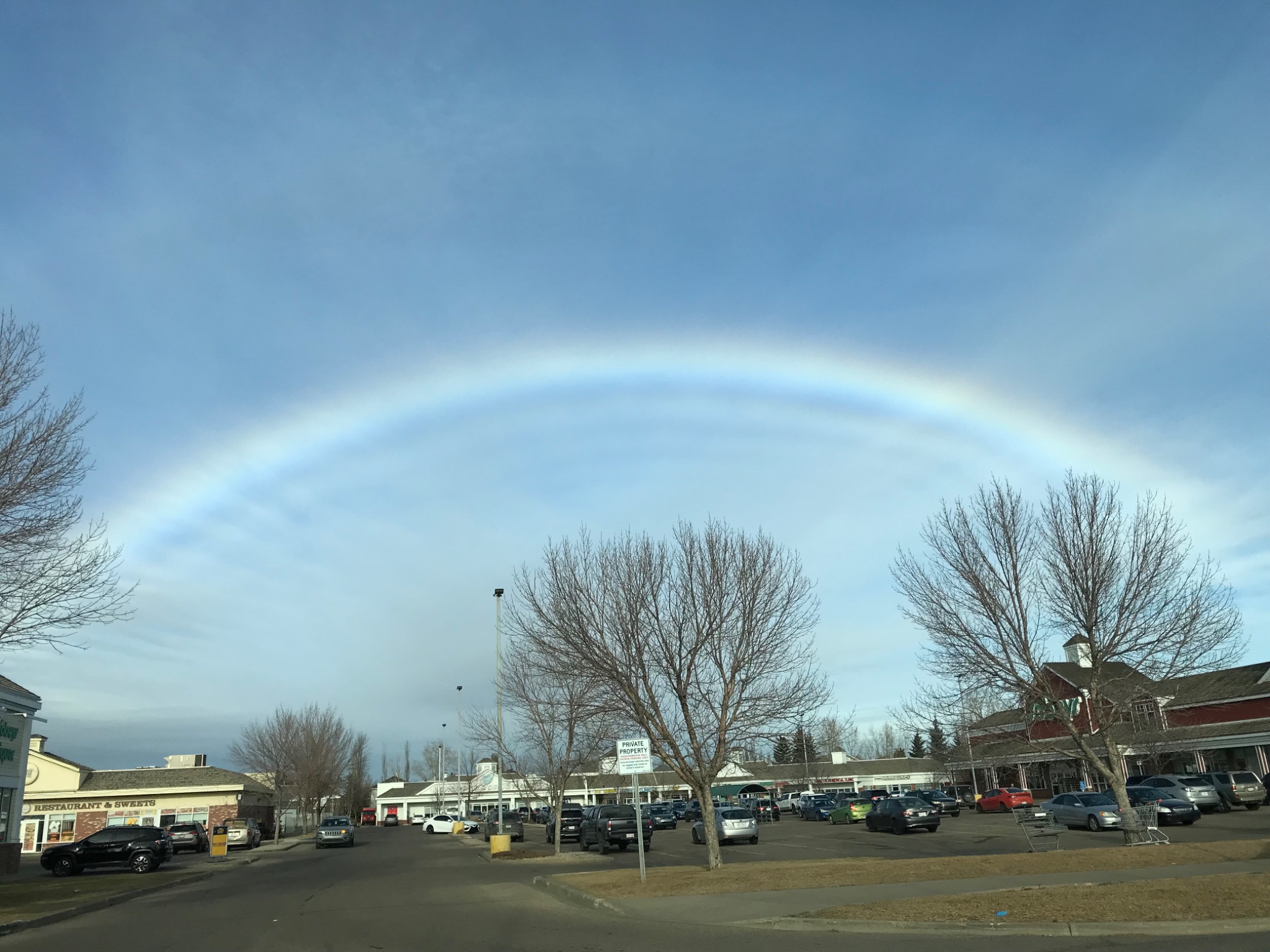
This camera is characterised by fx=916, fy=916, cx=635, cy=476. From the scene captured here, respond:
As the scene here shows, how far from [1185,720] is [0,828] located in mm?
61238

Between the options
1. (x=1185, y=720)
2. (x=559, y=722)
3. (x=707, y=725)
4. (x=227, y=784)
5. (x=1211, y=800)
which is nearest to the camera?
(x=707, y=725)

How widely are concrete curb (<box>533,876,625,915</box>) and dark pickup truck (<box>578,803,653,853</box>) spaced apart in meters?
11.9

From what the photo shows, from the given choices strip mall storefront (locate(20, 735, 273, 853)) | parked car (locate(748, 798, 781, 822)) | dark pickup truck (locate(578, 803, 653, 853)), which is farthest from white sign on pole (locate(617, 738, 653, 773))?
strip mall storefront (locate(20, 735, 273, 853))

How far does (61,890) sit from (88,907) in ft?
17.0

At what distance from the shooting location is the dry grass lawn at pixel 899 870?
681 inches

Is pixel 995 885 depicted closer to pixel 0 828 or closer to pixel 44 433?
pixel 44 433

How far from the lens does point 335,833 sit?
176ft

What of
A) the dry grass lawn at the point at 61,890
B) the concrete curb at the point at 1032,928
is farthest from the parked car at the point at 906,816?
the concrete curb at the point at 1032,928

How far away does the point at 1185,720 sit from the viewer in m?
56.4

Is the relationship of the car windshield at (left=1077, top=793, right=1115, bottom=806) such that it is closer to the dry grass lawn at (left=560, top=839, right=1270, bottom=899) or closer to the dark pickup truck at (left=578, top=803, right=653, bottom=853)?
the dry grass lawn at (left=560, top=839, right=1270, bottom=899)

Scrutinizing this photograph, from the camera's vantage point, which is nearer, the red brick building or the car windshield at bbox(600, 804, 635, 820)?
the car windshield at bbox(600, 804, 635, 820)

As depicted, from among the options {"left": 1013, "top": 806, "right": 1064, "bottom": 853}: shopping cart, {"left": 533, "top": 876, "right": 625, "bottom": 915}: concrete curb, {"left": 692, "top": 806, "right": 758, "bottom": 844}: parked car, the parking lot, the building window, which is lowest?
the parking lot

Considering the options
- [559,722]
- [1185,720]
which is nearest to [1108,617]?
[559,722]

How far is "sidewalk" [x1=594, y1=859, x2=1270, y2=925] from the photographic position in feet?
→ 46.2
